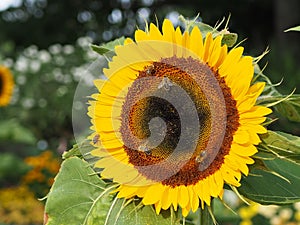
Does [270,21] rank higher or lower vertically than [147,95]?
lower

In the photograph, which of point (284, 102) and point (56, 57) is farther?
point (56, 57)

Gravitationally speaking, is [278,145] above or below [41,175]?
above

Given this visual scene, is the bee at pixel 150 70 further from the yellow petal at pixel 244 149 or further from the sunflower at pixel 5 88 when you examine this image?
the sunflower at pixel 5 88

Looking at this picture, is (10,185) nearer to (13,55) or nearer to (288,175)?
(13,55)

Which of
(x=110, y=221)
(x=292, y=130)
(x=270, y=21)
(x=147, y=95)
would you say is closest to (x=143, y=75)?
(x=147, y=95)

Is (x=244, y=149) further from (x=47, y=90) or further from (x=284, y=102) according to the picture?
(x=47, y=90)

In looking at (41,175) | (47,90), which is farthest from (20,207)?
(47,90)
